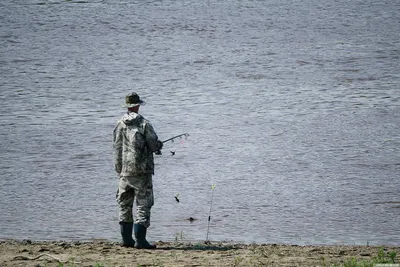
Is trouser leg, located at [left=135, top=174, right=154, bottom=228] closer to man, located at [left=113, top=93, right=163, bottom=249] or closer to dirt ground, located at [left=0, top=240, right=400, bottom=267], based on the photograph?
man, located at [left=113, top=93, right=163, bottom=249]

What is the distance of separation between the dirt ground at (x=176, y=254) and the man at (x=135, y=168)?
22 centimetres

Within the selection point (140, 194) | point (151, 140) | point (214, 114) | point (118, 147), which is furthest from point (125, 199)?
point (214, 114)

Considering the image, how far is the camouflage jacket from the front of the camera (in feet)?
33.0

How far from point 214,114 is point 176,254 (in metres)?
8.05

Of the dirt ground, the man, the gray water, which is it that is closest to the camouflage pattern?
the man

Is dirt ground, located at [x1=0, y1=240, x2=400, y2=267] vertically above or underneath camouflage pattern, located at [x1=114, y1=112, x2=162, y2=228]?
underneath

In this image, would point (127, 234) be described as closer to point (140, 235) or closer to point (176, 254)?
point (140, 235)

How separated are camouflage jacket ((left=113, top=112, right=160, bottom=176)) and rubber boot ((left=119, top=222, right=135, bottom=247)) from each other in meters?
0.50

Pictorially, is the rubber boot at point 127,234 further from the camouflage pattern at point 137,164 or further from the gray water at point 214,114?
the gray water at point 214,114

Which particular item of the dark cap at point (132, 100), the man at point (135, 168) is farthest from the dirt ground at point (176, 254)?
the dark cap at point (132, 100)

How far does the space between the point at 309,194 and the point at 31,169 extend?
13.1 feet

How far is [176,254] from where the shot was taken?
31.7 ft

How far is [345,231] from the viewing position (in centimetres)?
1148

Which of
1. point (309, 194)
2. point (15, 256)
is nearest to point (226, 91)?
point (309, 194)
